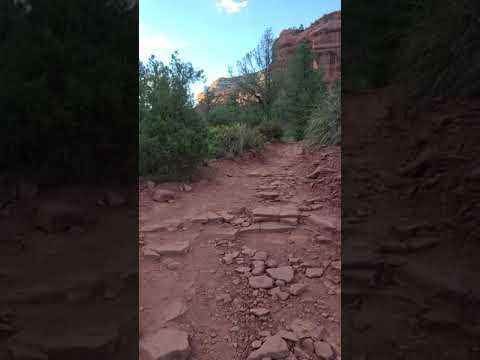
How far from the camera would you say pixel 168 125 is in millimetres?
4062

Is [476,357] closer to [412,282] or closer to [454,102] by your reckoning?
[412,282]

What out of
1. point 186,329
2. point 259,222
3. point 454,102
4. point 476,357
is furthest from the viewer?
point 259,222

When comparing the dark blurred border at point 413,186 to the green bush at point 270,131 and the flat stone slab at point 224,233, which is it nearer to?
the flat stone slab at point 224,233

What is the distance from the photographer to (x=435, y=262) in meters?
1.19

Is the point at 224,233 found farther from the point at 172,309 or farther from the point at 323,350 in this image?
the point at 323,350

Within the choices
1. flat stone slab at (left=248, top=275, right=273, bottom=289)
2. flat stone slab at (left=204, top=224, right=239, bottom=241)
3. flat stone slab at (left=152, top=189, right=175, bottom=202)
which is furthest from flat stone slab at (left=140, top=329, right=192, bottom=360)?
flat stone slab at (left=152, top=189, right=175, bottom=202)

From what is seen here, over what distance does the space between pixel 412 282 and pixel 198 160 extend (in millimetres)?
3426

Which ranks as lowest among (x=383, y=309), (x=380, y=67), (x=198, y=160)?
(x=383, y=309)

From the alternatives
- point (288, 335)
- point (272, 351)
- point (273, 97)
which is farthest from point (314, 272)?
point (273, 97)

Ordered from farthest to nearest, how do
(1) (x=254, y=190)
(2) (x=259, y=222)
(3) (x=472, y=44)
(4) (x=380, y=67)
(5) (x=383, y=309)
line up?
1. (1) (x=254, y=190)
2. (2) (x=259, y=222)
3. (4) (x=380, y=67)
4. (3) (x=472, y=44)
5. (5) (x=383, y=309)

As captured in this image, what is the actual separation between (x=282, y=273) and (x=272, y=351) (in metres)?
0.62

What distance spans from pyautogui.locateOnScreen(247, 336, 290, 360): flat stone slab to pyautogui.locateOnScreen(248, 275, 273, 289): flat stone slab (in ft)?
1.38

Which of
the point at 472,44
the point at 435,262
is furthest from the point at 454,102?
the point at 435,262

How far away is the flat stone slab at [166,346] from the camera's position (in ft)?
3.59
